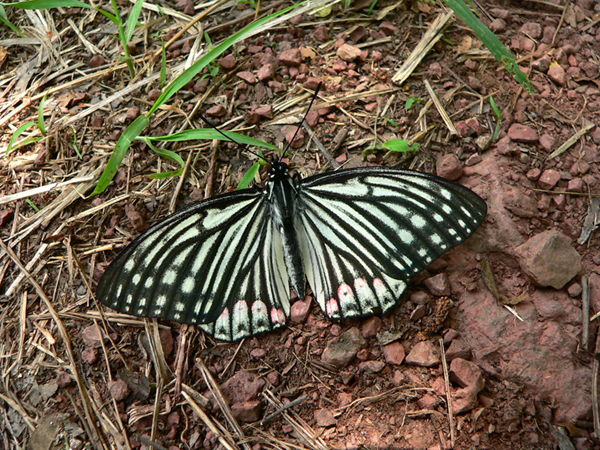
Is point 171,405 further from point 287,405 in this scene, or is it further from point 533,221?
point 533,221

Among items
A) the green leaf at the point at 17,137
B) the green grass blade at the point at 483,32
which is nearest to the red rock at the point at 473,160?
the green grass blade at the point at 483,32

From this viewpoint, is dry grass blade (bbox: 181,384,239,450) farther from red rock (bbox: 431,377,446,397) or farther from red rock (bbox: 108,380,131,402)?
red rock (bbox: 431,377,446,397)

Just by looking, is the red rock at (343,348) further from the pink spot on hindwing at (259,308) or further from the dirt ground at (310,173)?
the pink spot on hindwing at (259,308)

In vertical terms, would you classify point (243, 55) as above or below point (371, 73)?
above

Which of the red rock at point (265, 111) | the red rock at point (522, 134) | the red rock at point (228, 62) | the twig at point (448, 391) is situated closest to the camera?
the twig at point (448, 391)

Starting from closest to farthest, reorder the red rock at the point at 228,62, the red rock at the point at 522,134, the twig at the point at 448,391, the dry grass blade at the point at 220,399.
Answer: the twig at the point at 448,391, the dry grass blade at the point at 220,399, the red rock at the point at 522,134, the red rock at the point at 228,62

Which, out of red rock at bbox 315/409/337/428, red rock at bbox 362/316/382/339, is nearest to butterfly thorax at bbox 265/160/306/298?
red rock at bbox 362/316/382/339

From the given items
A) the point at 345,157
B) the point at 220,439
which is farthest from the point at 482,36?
the point at 220,439

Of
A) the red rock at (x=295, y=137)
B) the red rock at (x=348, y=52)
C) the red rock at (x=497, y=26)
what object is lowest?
the red rock at (x=295, y=137)
